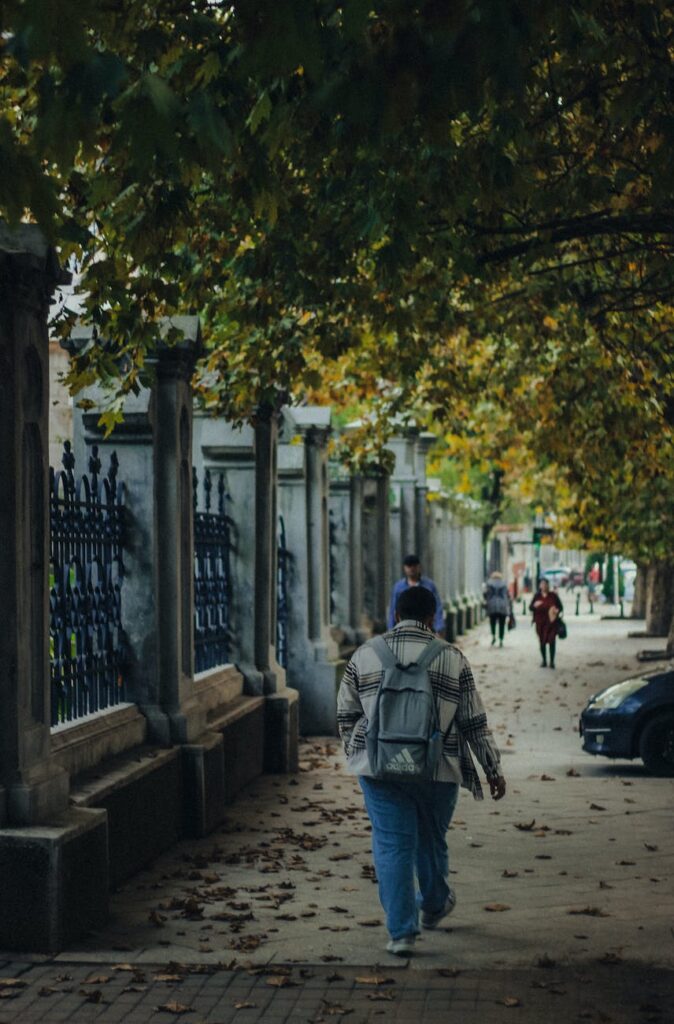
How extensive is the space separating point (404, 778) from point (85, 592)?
10.1 ft

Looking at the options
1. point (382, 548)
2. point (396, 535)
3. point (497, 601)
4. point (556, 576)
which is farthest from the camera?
point (556, 576)

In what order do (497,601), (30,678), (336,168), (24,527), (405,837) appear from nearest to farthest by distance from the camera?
(405,837), (24,527), (30,678), (336,168), (497,601)

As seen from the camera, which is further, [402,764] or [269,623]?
[269,623]

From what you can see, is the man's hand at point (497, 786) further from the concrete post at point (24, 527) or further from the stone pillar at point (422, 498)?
the stone pillar at point (422, 498)

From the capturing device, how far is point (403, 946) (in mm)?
7965

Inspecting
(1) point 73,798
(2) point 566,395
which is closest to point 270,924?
(1) point 73,798

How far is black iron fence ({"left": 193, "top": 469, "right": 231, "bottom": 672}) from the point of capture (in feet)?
45.4

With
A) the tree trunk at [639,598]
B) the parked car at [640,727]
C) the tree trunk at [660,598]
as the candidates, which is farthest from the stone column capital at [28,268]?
the tree trunk at [639,598]

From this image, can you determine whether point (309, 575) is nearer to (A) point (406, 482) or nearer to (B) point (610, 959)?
(B) point (610, 959)

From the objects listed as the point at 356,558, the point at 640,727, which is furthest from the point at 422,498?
the point at 640,727

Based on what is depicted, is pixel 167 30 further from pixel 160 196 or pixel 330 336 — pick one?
pixel 330 336

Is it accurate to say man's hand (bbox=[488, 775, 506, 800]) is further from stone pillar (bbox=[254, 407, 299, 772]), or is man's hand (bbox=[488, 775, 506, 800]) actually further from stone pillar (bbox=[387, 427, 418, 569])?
stone pillar (bbox=[387, 427, 418, 569])

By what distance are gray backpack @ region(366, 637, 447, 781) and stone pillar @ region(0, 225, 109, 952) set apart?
58.4 inches

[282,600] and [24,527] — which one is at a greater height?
[24,527]
